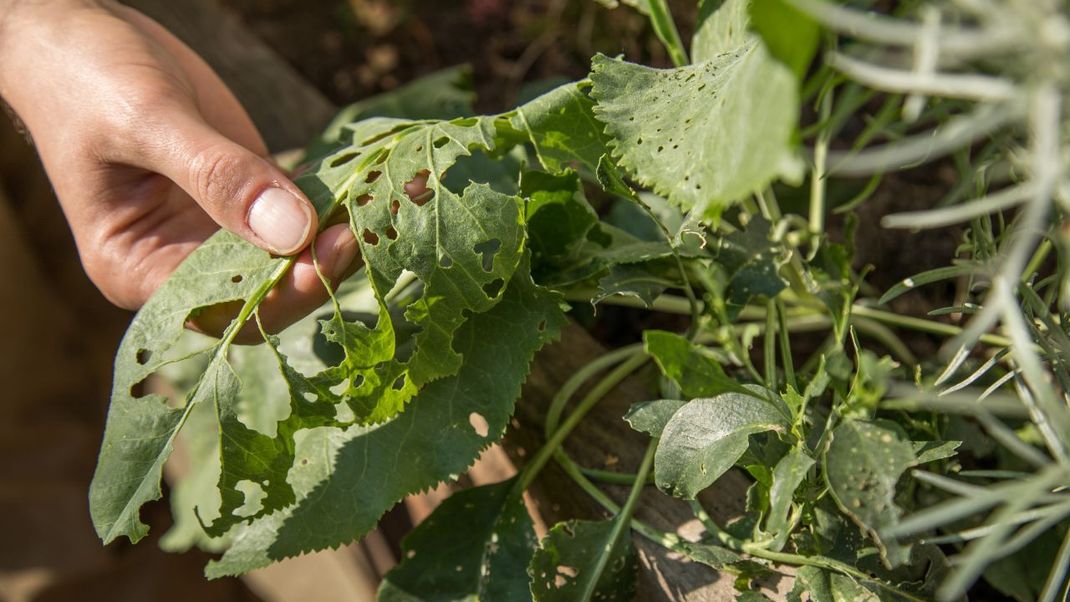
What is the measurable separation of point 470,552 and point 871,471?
496 mm

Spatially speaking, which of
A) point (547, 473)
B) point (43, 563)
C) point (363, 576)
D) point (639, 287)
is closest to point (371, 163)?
point (639, 287)

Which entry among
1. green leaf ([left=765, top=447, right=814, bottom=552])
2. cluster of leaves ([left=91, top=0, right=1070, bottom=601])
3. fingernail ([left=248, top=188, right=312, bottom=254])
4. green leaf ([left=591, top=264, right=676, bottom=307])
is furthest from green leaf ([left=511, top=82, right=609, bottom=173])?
green leaf ([left=765, top=447, right=814, bottom=552])

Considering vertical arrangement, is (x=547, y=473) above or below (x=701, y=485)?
below

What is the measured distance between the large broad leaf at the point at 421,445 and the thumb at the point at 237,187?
0.21m

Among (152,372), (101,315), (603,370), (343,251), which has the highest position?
(343,251)

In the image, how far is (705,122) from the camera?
669 millimetres

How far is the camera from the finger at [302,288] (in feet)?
2.85

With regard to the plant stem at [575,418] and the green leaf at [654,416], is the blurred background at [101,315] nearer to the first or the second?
the plant stem at [575,418]

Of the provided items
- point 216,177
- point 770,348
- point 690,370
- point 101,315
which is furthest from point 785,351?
point 101,315

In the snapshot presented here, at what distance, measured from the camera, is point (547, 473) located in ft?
3.43

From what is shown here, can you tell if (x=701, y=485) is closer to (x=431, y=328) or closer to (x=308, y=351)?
(x=431, y=328)

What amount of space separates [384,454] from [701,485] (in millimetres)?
352

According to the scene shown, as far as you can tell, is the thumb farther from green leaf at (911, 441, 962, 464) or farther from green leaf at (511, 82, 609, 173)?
green leaf at (911, 441, 962, 464)

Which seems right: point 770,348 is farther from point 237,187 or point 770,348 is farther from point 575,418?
point 237,187
